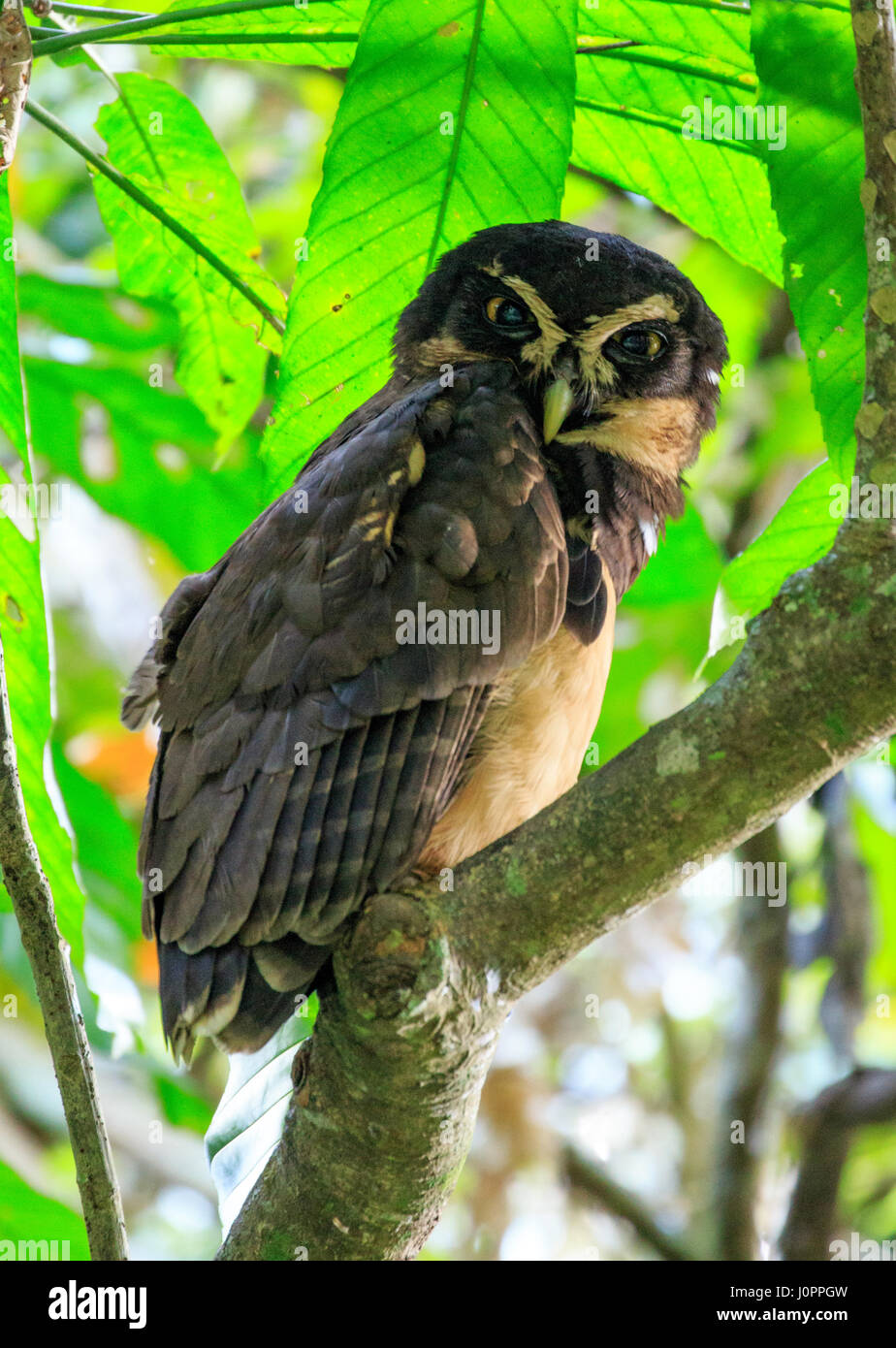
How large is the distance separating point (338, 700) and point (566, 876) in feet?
2.27

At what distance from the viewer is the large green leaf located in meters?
2.23

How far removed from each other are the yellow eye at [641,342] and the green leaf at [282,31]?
754 millimetres

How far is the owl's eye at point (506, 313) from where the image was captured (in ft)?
9.48

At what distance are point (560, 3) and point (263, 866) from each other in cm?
144

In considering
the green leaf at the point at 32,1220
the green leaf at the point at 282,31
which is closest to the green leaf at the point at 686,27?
the green leaf at the point at 282,31

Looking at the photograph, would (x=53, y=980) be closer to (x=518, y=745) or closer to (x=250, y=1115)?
(x=250, y=1115)

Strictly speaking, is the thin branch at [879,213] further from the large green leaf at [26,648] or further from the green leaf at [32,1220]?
the green leaf at [32,1220]

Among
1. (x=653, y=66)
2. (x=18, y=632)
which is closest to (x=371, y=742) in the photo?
(x=18, y=632)

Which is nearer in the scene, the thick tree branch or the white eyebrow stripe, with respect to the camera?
the thick tree branch

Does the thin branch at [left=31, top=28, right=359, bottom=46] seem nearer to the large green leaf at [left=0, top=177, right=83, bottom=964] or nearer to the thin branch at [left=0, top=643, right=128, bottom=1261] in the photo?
the large green leaf at [left=0, top=177, right=83, bottom=964]

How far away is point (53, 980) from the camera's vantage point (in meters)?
1.87

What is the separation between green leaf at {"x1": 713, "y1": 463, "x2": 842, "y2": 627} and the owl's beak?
488 mm

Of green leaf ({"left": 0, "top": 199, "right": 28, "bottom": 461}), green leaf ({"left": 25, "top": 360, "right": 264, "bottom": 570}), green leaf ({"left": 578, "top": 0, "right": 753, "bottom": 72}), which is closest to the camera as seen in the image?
green leaf ({"left": 0, "top": 199, "right": 28, "bottom": 461})

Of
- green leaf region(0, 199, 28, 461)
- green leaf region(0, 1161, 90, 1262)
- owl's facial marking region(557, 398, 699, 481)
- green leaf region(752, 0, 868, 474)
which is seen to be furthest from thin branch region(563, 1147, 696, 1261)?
green leaf region(0, 199, 28, 461)
